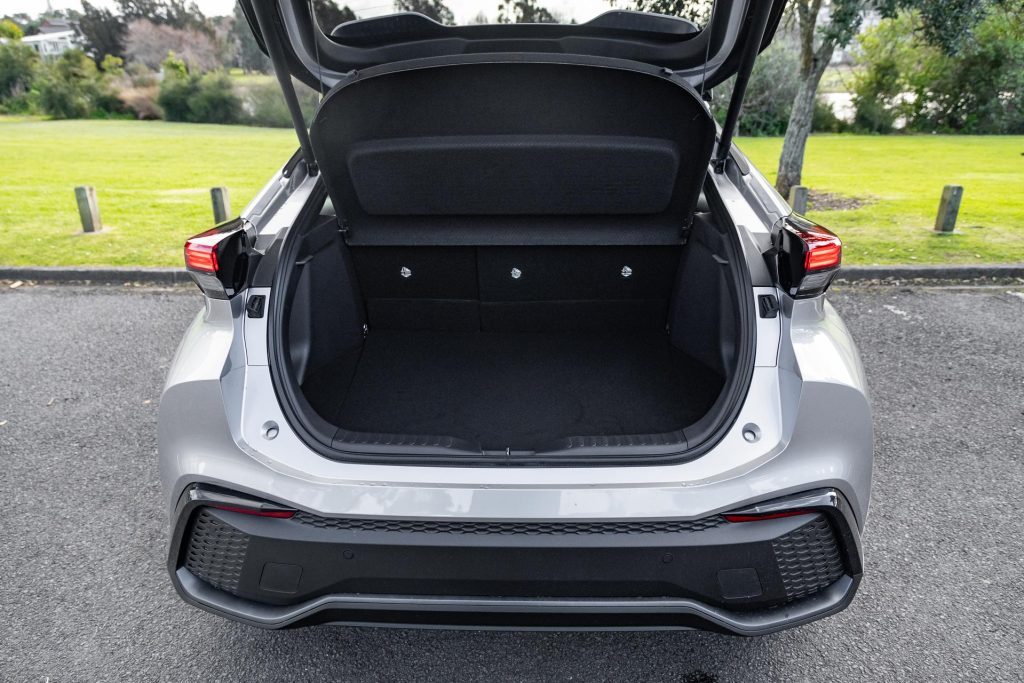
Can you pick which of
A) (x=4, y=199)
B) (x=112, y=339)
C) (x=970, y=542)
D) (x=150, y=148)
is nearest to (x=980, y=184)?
(x=970, y=542)

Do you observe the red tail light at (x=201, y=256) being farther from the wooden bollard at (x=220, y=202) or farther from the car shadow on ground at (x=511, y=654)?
the wooden bollard at (x=220, y=202)

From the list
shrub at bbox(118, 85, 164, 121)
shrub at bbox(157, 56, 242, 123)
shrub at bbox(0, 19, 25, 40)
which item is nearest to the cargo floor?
shrub at bbox(157, 56, 242, 123)

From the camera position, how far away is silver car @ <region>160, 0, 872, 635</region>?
1343 mm

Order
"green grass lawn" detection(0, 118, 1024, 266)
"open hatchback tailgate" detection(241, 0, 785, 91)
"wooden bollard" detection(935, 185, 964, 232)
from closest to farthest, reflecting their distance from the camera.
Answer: "open hatchback tailgate" detection(241, 0, 785, 91)
"green grass lawn" detection(0, 118, 1024, 266)
"wooden bollard" detection(935, 185, 964, 232)

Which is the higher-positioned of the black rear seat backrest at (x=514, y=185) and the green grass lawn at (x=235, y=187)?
the black rear seat backrest at (x=514, y=185)

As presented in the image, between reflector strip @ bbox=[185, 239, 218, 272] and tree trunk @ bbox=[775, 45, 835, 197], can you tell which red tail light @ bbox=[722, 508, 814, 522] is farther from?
tree trunk @ bbox=[775, 45, 835, 197]

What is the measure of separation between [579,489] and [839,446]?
1.84 feet

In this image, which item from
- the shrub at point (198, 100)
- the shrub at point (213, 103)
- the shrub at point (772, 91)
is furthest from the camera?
the shrub at point (198, 100)

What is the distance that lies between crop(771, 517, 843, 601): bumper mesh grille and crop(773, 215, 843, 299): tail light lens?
1.74 feet

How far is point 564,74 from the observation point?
5.67 feet

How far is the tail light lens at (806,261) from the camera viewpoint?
1492 millimetres

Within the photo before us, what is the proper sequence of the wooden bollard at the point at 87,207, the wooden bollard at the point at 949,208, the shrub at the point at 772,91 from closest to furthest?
1. the wooden bollard at the point at 949,208
2. the wooden bollard at the point at 87,207
3. the shrub at the point at 772,91

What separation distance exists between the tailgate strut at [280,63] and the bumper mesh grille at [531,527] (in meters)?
1.17

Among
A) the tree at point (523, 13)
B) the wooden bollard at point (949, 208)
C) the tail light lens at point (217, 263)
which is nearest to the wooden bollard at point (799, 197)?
the wooden bollard at point (949, 208)
